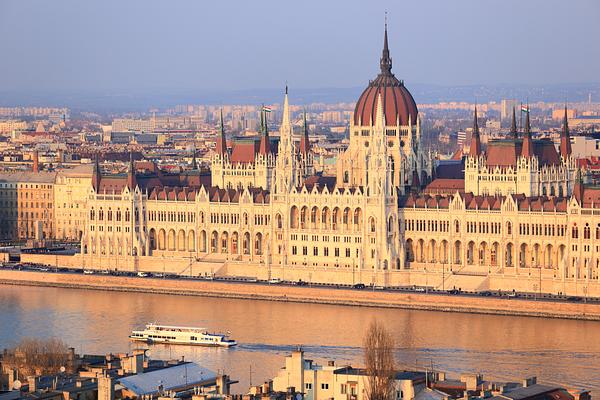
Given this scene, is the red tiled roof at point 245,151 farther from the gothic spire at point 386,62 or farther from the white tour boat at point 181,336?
the white tour boat at point 181,336

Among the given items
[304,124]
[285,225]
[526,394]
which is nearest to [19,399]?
[526,394]

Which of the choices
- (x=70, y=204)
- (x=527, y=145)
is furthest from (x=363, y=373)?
(x=70, y=204)

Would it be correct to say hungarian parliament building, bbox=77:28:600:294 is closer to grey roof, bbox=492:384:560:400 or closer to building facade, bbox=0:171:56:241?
building facade, bbox=0:171:56:241

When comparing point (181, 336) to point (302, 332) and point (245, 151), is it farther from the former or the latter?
point (245, 151)

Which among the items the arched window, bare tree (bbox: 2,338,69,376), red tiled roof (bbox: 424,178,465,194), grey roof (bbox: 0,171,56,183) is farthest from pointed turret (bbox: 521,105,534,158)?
bare tree (bbox: 2,338,69,376)

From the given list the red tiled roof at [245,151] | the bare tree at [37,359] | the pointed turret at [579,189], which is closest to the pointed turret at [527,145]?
the pointed turret at [579,189]
